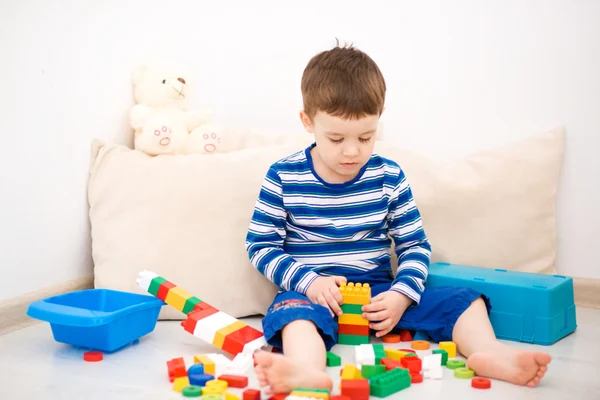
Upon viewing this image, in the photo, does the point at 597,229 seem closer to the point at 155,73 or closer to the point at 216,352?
the point at 216,352

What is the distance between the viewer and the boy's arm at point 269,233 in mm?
1353

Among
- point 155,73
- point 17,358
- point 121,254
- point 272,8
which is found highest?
point 272,8

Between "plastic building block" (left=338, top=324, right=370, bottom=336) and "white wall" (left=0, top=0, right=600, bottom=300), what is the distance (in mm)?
632

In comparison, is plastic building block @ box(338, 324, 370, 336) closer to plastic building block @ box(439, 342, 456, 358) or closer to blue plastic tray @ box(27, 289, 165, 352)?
plastic building block @ box(439, 342, 456, 358)

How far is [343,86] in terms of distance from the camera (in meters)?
1.26

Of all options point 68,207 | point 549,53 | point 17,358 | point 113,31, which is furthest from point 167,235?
point 549,53

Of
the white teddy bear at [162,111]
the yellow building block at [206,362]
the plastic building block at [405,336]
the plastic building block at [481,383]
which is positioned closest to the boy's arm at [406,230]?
the plastic building block at [405,336]

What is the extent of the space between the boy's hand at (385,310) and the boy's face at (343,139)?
0.81ft

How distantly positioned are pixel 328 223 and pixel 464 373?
0.40m

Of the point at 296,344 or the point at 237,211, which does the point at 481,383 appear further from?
the point at 237,211

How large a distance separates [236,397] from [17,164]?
0.73 m

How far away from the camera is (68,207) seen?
1.56 meters

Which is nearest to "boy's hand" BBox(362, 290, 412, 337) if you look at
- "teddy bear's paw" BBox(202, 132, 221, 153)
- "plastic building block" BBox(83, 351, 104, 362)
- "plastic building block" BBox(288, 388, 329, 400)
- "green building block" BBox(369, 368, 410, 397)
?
"green building block" BBox(369, 368, 410, 397)

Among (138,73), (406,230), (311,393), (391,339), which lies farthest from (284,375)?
(138,73)
